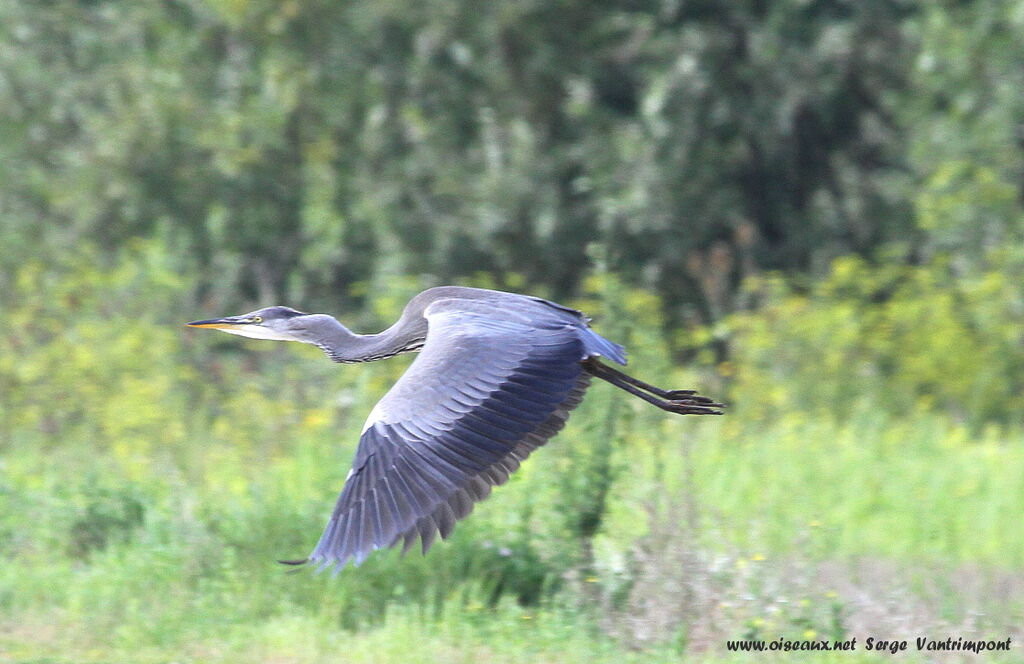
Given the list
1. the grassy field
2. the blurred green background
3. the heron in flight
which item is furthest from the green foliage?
the heron in flight

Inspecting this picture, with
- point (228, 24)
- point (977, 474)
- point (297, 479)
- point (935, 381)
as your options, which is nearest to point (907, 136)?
point (935, 381)

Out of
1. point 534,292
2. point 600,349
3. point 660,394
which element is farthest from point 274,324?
point 534,292

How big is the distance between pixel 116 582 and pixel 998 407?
21.1 feet

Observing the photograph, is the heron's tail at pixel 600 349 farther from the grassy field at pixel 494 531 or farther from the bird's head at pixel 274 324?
the bird's head at pixel 274 324

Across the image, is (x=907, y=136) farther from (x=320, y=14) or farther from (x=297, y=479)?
(x=297, y=479)

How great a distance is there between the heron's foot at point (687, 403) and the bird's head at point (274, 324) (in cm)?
169

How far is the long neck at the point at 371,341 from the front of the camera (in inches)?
235

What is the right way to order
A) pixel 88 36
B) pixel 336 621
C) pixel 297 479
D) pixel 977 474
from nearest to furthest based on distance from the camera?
pixel 336 621, pixel 297 479, pixel 977 474, pixel 88 36

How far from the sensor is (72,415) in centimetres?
886

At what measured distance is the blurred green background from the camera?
619 centimetres

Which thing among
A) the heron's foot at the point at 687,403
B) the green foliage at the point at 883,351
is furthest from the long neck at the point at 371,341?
the green foliage at the point at 883,351

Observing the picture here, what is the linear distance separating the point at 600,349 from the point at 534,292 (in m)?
6.10

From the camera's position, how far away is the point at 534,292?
37.9ft

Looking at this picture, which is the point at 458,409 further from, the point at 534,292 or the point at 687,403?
the point at 534,292
